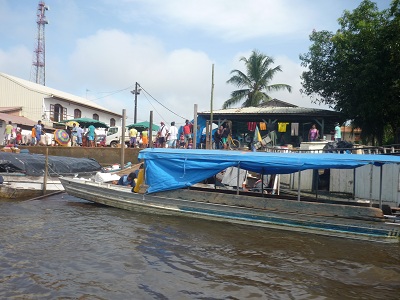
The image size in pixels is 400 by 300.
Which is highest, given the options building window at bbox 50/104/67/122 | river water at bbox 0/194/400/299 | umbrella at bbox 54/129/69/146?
building window at bbox 50/104/67/122

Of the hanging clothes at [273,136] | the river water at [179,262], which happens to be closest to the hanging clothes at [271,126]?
the hanging clothes at [273,136]

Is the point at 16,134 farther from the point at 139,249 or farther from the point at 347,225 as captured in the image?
the point at 347,225

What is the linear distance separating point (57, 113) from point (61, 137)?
1085cm

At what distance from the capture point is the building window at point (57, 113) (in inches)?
1241

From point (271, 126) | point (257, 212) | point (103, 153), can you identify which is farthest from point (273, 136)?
point (257, 212)

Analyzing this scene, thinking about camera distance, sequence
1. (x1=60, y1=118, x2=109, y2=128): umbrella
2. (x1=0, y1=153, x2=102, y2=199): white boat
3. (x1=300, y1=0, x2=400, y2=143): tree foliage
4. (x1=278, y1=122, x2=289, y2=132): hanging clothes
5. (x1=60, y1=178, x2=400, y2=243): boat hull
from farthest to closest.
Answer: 1. (x1=60, y1=118, x2=109, y2=128): umbrella
2. (x1=278, y1=122, x2=289, y2=132): hanging clothes
3. (x1=300, y1=0, x2=400, y2=143): tree foliage
4. (x1=0, y1=153, x2=102, y2=199): white boat
5. (x1=60, y1=178, x2=400, y2=243): boat hull

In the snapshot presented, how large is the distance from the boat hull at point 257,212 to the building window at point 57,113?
22.2 meters

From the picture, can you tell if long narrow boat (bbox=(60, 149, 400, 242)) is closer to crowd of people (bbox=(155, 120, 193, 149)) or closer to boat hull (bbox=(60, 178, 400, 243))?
boat hull (bbox=(60, 178, 400, 243))

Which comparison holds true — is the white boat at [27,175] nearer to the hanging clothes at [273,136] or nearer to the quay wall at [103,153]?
the quay wall at [103,153]

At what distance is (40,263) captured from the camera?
261 inches

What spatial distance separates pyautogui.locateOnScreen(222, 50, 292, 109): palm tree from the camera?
28.5 meters

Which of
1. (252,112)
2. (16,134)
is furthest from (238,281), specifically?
(16,134)

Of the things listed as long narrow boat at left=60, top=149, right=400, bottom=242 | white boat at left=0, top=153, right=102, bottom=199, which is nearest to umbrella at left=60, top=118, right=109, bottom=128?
white boat at left=0, top=153, right=102, bottom=199

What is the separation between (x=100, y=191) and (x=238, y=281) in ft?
23.9
